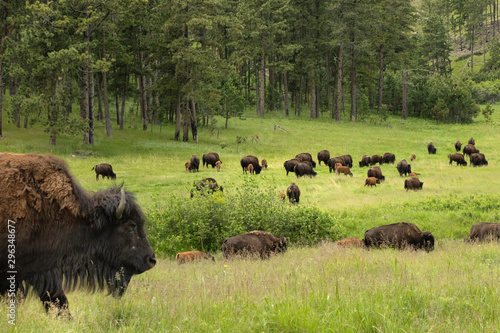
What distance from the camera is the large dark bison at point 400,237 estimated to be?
11.4 metres

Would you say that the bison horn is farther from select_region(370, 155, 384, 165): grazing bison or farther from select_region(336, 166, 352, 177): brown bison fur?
select_region(370, 155, 384, 165): grazing bison

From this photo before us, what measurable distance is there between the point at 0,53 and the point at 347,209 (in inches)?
1069

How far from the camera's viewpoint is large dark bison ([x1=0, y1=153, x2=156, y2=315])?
406cm

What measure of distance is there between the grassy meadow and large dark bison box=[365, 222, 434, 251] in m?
0.55

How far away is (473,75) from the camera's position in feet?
274

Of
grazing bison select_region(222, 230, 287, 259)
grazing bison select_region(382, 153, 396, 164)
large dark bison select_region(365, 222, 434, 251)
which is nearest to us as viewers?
grazing bison select_region(222, 230, 287, 259)

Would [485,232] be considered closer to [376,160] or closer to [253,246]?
[253,246]

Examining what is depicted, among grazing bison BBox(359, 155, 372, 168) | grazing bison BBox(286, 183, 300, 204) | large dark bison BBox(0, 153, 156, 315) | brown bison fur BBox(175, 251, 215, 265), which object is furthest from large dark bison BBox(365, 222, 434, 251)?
grazing bison BBox(359, 155, 372, 168)

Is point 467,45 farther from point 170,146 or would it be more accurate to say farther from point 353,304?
point 353,304

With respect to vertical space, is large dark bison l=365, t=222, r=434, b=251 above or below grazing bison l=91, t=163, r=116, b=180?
below

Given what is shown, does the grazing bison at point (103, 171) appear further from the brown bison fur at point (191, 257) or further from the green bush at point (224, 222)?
the brown bison fur at point (191, 257)

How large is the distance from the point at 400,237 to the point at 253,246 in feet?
13.8

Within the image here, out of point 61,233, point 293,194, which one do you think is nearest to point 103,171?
point 293,194

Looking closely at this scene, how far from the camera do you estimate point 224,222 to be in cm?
1378
